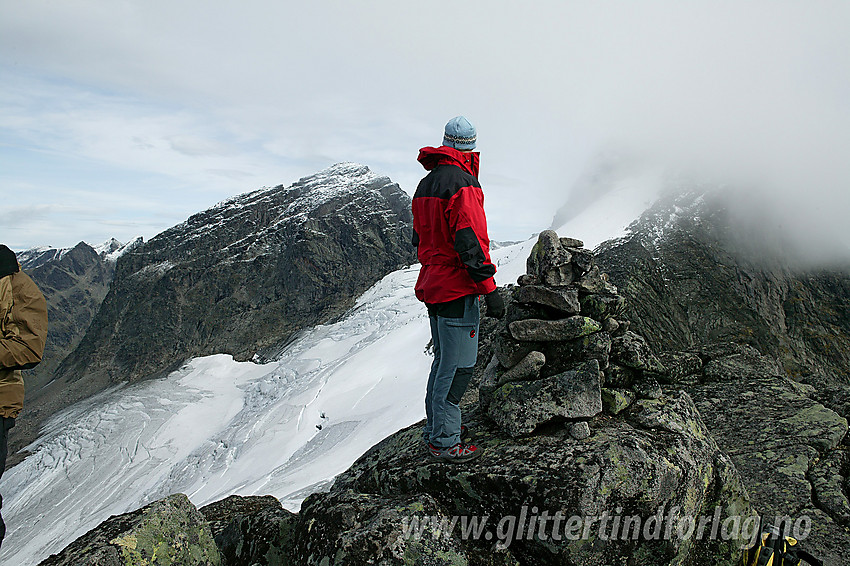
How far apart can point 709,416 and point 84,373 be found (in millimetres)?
125853

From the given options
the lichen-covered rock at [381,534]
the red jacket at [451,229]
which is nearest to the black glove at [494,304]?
the red jacket at [451,229]

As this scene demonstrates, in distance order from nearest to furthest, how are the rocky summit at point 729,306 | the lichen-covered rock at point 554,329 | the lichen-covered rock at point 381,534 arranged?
the lichen-covered rock at point 381,534 → the lichen-covered rock at point 554,329 → the rocky summit at point 729,306

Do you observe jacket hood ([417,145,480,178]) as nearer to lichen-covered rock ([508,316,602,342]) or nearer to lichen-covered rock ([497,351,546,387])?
lichen-covered rock ([508,316,602,342])

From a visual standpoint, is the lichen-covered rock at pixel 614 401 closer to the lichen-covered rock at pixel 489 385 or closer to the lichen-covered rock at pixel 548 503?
the lichen-covered rock at pixel 548 503

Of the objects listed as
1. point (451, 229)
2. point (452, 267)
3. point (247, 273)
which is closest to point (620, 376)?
point (452, 267)

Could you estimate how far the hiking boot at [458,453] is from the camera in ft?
18.3

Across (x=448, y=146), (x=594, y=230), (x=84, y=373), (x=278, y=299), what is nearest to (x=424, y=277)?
(x=448, y=146)

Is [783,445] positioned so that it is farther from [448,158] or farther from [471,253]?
[448,158]

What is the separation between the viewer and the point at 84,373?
10131 centimetres

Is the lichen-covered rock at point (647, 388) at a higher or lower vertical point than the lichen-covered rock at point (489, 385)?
lower

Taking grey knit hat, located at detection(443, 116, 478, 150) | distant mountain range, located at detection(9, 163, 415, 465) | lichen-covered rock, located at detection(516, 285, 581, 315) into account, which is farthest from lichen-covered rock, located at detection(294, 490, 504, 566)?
distant mountain range, located at detection(9, 163, 415, 465)

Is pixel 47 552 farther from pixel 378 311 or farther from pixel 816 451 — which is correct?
pixel 816 451

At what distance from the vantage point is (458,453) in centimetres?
564

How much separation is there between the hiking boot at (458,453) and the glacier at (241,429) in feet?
22.4
